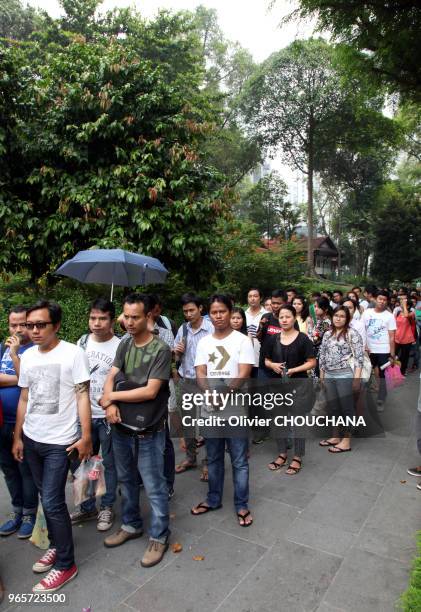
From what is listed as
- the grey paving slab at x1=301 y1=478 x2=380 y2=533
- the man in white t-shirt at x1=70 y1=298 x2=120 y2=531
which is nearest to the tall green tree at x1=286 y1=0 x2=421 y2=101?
the man in white t-shirt at x1=70 y1=298 x2=120 y2=531

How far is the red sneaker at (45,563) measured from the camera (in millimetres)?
2719

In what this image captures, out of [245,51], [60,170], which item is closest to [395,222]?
[245,51]

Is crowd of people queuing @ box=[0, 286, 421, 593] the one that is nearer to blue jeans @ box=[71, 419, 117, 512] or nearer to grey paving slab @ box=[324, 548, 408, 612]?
blue jeans @ box=[71, 419, 117, 512]

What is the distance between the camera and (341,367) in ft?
15.5

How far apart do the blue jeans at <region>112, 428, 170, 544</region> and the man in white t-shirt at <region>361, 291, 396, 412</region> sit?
13.9 ft

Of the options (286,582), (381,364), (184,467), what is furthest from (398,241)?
(286,582)

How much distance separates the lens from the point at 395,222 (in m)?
26.0

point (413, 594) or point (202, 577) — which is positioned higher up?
point (413, 594)

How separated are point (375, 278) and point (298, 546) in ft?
88.5

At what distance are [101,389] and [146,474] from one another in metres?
0.79

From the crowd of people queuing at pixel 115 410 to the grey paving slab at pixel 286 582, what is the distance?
480mm

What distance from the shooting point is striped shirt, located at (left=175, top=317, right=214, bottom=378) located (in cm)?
416

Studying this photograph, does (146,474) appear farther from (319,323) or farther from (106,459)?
(319,323)

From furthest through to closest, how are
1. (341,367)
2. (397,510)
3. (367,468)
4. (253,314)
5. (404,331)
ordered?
(404,331), (253,314), (341,367), (367,468), (397,510)
